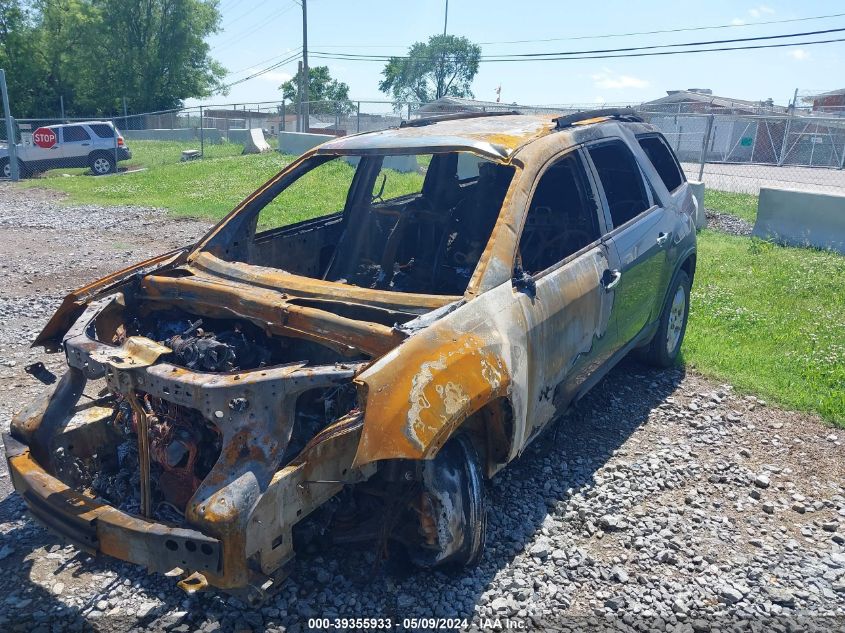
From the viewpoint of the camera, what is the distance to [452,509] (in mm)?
3051

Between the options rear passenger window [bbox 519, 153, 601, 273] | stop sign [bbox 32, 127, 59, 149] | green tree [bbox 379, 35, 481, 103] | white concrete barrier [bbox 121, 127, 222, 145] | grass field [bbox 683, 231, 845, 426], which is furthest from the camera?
green tree [bbox 379, 35, 481, 103]

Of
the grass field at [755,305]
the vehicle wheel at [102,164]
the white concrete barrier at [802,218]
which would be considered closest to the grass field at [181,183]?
the grass field at [755,305]

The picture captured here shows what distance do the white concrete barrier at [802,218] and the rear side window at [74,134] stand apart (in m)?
20.1

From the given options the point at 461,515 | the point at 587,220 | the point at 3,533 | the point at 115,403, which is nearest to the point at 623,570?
the point at 461,515

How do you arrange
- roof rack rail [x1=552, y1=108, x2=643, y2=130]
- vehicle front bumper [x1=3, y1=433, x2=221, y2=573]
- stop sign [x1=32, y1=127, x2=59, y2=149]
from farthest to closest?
1. stop sign [x1=32, y1=127, x2=59, y2=149]
2. roof rack rail [x1=552, y1=108, x2=643, y2=130]
3. vehicle front bumper [x1=3, y1=433, x2=221, y2=573]

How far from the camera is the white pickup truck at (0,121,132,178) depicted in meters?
21.3

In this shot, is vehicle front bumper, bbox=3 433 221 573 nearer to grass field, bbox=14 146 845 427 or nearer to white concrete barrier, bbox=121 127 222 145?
grass field, bbox=14 146 845 427

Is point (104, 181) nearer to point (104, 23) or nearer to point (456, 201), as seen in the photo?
point (456, 201)

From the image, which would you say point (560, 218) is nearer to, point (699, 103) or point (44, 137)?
point (44, 137)

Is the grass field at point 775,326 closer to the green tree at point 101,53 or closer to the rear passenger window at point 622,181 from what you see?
the rear passenger window at point 622,181

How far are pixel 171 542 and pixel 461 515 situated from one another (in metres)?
1.20

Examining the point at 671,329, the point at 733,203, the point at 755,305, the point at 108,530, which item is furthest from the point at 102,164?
the point at 108,530

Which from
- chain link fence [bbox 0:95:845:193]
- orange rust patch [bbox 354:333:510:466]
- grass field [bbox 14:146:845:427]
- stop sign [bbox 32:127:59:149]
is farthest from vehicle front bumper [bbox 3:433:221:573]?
stop sign [bbox 32:127:59:149]

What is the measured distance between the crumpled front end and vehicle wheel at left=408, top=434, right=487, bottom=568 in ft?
1.09
